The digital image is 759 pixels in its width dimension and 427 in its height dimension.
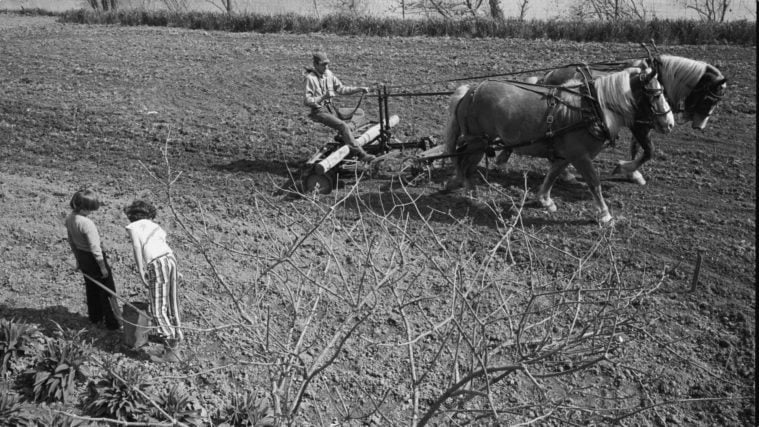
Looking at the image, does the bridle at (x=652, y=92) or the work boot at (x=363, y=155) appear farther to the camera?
the work boot at (x=363, y=155)

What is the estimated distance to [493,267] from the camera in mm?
6695

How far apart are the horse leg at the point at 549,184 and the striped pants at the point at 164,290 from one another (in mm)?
4087

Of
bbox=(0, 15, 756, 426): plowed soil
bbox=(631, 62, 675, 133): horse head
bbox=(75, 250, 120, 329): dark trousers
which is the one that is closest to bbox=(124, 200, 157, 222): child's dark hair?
bbox=(75, 250, 120, 329): dark trousers

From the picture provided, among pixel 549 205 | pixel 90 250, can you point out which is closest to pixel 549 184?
pixel 549 205

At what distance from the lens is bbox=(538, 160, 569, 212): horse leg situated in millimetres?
7449

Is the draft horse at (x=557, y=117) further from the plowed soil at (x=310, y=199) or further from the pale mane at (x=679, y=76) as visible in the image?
the plowed soil at (x=310, y=199)

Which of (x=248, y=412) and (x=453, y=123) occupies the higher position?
(x=453, y=123)

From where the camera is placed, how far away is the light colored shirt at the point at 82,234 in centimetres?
541

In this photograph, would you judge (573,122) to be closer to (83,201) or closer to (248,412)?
(248,412)

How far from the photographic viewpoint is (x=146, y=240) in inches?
207

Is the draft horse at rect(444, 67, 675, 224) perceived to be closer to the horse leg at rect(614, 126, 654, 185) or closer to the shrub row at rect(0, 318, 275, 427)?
the horse leg at rect(614, 126, 654, 185)

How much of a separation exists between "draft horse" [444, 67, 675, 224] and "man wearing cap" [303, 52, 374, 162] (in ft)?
3.74

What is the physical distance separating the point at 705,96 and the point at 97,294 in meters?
6.08

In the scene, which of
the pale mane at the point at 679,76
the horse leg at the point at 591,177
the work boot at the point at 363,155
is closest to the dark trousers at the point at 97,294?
the work boot at the point at 363,155
